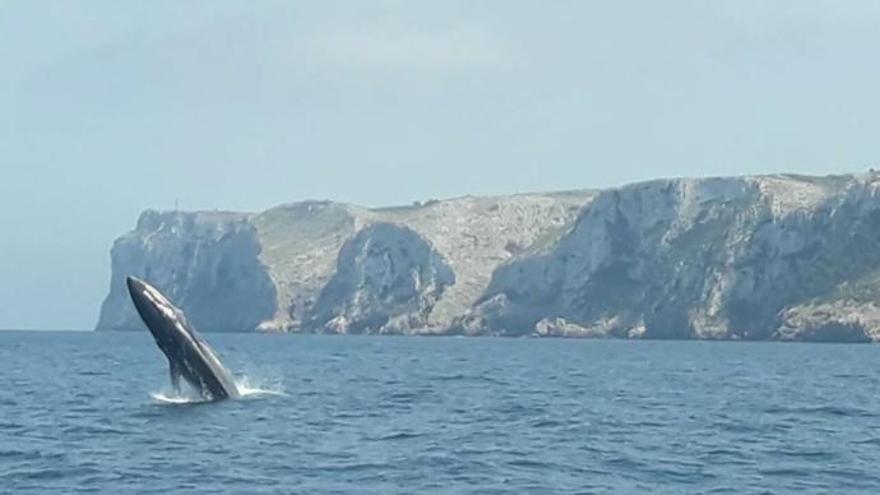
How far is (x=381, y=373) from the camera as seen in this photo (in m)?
96.4

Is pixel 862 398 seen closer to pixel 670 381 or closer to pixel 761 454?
pixel 670 381

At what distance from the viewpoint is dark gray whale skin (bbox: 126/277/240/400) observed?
5141 cm

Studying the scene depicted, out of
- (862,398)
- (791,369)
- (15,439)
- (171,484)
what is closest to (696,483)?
(171,484)

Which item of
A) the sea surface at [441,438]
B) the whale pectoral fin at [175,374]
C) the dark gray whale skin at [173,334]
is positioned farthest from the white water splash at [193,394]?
the dark gray whale skin at [173,334]

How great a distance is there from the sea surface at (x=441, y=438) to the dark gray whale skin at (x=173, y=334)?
1.44 meters

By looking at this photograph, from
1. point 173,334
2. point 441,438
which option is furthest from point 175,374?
point 441,438

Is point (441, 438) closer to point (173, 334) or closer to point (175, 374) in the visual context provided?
point (173, 334)

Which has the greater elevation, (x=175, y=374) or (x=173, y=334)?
(x=173, y=334)

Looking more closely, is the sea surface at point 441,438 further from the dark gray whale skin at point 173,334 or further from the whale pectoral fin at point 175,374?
the dark gray whale skin at point 173,334

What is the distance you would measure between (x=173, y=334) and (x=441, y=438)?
40.7ft

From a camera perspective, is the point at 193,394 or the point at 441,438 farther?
the point at 193,394

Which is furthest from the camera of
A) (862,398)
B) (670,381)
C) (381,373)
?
(381,373)

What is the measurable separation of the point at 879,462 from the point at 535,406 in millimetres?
22112

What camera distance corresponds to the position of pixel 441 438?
4412cm
